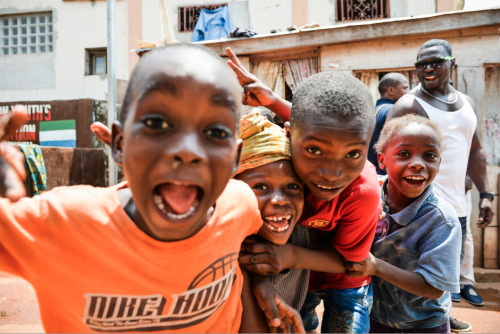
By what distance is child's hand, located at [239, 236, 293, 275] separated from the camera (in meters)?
1.47

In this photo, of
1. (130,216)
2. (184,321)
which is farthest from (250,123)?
(184,321)

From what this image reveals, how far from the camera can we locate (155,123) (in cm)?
97

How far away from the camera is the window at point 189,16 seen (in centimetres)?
1088

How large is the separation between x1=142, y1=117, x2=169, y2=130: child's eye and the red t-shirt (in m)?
0.86

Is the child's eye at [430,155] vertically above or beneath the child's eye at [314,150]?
beneath

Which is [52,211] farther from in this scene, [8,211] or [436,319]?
[436,319]

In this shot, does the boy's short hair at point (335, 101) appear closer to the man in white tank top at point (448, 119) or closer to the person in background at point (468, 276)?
the man in white tank top at point (448, 119)

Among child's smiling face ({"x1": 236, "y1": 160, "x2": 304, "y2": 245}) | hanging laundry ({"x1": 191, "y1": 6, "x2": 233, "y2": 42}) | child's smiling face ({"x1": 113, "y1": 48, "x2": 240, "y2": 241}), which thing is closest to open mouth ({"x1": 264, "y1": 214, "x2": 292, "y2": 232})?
child's smiling face ({"x1": 236, "y1": 160, "x2": 304, "y2": 245})

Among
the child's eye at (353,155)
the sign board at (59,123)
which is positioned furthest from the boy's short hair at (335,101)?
the sign board at (59,123)

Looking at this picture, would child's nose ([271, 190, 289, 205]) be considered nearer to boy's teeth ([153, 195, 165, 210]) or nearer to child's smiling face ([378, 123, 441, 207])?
boy's teeth ([153, 195, 165, 210])

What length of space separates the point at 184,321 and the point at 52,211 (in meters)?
0.54

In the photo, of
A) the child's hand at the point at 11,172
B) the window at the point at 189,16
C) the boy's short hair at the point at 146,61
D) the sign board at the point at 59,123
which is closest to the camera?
the child's hand at the point at 11,172

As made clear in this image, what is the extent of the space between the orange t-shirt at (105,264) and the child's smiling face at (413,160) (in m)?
1.08

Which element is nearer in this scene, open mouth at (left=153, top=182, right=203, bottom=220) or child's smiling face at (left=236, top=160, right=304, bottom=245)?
open mouth at (left=153, top=182, right=203, bottom=220)
